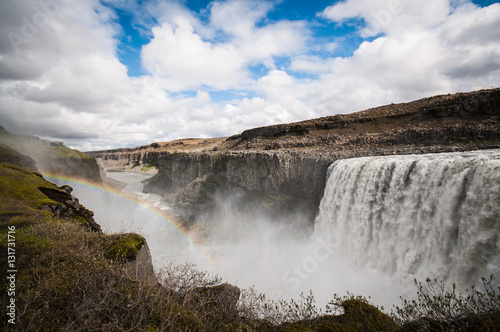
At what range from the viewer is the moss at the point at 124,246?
7.08 m

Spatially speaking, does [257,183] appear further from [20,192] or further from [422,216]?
[20,192]

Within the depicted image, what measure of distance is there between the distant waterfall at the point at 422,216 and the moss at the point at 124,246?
15.1 m

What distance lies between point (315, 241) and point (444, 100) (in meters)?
27.0

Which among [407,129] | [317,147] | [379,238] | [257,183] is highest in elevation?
[407,129]

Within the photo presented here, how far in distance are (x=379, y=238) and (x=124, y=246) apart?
1723 centimetres

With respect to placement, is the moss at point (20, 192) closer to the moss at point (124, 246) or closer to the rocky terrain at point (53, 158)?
the moss at point (124, 246)

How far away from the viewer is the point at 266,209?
3148 cm

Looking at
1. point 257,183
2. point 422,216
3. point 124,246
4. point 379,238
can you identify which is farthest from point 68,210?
point 257,183

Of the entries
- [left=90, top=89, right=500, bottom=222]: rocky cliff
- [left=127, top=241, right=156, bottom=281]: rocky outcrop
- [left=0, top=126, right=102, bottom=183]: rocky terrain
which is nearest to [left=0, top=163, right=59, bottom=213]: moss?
[left=127, top=241, right=156, bottom=281]: rocky outcrop

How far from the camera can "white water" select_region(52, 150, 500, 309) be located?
1083 centimetres

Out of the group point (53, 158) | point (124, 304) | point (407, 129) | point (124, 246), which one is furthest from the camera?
point (53, 158)

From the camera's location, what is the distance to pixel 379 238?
54.0 ft

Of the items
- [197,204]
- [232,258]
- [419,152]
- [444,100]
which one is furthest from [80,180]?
[444,100]

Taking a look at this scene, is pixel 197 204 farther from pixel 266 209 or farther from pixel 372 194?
A: pixel 372 194
